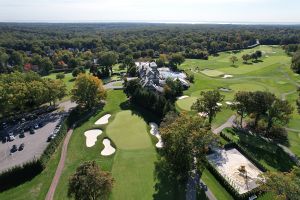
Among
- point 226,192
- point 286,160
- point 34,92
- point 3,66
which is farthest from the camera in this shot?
point 3,66

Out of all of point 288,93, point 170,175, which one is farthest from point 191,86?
point 170,175

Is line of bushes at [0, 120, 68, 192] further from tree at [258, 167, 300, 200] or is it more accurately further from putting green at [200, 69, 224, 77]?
putting green at [200, 69, 224, 77]

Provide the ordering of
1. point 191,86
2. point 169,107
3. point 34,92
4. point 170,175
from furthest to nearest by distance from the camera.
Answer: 1. point 191,86
2. point 34,92
3. point 169,107
4. point 170,175

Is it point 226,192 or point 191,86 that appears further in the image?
point 191,86

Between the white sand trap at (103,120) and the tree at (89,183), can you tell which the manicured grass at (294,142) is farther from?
the white sand trap at (103,120)

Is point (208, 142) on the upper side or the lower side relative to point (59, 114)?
upper

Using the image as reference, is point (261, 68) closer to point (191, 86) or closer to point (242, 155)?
point (191, 86)

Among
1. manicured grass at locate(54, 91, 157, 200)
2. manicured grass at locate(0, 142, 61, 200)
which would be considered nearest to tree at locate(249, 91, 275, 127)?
manicured grass at locate(54, 91, 157, 200)

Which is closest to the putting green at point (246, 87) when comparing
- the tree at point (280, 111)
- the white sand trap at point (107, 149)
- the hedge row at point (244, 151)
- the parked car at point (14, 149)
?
the tree at point (280, 111)
